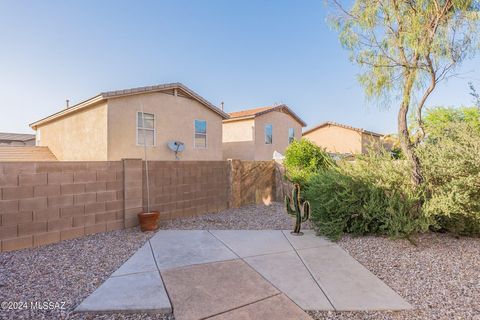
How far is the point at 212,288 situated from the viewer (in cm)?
324

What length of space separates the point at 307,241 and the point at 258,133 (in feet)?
42.3

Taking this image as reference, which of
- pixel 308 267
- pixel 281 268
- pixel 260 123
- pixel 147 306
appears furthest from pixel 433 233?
pixel 260 123

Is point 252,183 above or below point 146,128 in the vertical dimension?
below

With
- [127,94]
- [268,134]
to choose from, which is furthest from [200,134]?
[268,134]

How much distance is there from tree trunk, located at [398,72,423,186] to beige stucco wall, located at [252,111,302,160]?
1212 centimetres

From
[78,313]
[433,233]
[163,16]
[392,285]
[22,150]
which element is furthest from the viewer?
[22,150]

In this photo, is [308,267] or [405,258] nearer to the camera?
[308,267]

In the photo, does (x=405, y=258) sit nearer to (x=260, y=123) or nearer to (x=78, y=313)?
(x=78, y=313)

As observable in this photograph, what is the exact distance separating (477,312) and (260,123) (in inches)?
618

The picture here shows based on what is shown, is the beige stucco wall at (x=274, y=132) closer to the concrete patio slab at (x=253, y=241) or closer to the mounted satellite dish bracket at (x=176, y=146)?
the mounted satellite dish bracket at (x=176, y=146)

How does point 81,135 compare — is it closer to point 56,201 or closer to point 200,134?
point 200,134

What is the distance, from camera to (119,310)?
2770 mm

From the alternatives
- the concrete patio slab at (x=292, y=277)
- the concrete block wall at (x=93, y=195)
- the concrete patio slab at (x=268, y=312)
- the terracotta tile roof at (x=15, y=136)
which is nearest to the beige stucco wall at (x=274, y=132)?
the concrete block wall at (x=93, y=195)

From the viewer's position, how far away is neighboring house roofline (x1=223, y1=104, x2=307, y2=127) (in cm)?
1757
